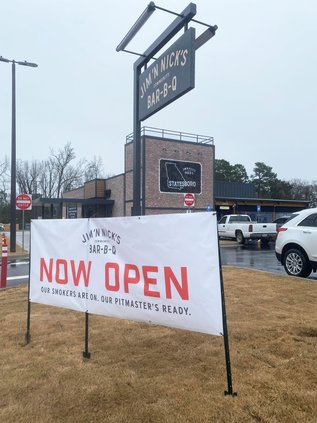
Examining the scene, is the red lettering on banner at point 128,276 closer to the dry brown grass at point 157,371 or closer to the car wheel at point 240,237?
the dry brown grass at point 157,371

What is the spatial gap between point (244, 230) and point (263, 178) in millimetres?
56298

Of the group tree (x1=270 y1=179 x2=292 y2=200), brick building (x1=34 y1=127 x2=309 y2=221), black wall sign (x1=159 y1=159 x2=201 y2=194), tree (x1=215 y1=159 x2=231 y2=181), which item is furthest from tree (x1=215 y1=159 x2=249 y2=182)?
black wall sign (x1=159 y1=159 x2=201 y2=194)

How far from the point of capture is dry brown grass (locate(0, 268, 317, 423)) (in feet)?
9.84

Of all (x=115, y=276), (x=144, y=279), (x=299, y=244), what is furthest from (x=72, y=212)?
(x=144, y=279)

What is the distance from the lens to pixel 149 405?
310 centimetres

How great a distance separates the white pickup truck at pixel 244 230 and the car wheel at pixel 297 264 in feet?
42.3

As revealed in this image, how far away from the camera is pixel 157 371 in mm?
3768

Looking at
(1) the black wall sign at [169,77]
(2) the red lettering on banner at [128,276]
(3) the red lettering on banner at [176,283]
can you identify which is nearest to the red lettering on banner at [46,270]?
(2) the red lettering on banner at [128,276]

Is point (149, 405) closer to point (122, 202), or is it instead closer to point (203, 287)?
point (203, 287)

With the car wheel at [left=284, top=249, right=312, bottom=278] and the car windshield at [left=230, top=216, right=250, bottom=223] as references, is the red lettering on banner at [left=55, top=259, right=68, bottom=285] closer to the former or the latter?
the car wheel at [left=284, top=249, right=312, bottom=278]

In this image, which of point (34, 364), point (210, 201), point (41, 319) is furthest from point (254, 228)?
point (34, 364)

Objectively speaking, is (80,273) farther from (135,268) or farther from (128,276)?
(135,268)

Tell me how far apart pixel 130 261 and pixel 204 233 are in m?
0.96

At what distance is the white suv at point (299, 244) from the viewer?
9109 mm
